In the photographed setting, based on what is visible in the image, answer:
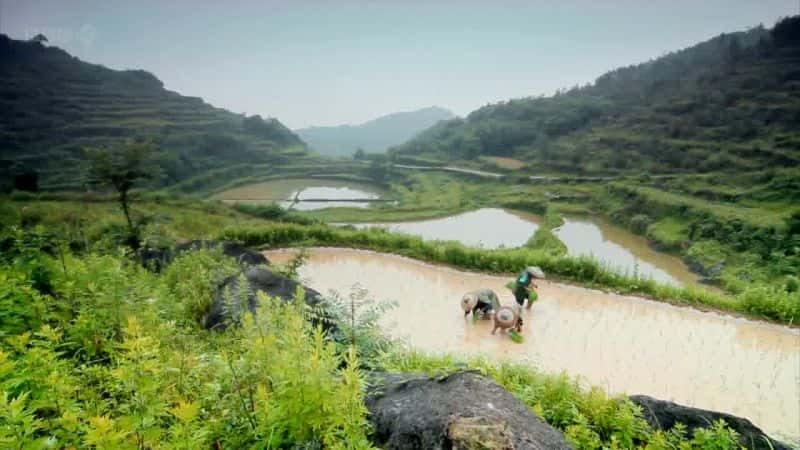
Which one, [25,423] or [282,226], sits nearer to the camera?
[25,423]

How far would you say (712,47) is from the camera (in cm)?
7594

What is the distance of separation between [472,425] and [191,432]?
1.43m

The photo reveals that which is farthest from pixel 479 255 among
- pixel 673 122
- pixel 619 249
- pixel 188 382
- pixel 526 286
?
pixel 673 122

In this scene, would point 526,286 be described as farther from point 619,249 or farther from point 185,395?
point 619,249

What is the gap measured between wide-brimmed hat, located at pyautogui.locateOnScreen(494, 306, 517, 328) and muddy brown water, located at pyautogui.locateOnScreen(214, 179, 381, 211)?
114ft

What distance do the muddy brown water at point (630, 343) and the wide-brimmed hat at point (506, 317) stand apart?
1.24 feet

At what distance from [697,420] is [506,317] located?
13.5 feet

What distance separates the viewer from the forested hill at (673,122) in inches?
1416

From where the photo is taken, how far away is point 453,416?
2461 mm

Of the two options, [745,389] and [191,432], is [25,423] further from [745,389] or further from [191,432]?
[745,389]

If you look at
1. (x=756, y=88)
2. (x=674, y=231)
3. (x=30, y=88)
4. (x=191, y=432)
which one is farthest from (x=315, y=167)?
(x=191, y=432)

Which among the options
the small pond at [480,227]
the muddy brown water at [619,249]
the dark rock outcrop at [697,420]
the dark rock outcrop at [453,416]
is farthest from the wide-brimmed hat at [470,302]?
the small pond at [480,227]

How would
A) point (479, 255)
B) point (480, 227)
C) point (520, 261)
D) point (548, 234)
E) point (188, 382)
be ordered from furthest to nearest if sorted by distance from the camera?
point (480, 227)
point (548, 234)
point (479, 255)
point (520, 261)
point (188, 382)

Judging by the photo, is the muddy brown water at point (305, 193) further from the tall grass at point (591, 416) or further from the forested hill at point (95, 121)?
the tall grass at point (591, 416)
